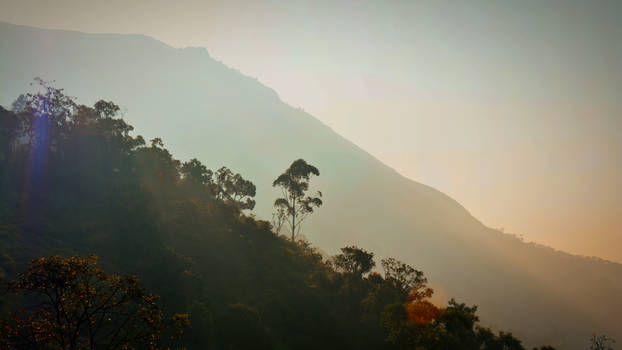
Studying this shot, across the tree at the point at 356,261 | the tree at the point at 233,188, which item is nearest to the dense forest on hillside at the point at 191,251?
the tree at the point at 356,261

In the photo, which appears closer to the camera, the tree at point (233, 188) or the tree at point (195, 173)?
the tree at point (233, 188)

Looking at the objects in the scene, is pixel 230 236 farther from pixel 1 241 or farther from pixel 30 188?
pixel 30 188

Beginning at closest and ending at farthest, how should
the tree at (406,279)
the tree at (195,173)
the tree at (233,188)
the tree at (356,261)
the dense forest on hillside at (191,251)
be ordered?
the dense forest on hillside at (191,251), the tree at (406,279), the tree at (356,261), the tree at (233,188), the tree at (195,173)

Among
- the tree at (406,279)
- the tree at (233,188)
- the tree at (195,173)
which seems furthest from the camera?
the tree at (195,173)

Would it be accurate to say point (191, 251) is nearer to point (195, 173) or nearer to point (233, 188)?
point (233, 188)

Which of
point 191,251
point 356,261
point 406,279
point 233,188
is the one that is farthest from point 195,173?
point 406,279

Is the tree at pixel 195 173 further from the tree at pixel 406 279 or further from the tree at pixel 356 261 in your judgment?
the tree at pixel 406 279

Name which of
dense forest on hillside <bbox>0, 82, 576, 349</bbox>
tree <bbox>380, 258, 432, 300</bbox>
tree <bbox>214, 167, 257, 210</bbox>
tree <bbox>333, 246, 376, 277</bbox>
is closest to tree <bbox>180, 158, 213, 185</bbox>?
dense forest on hillside <bbox>0, 82, 576, 349</bbox>

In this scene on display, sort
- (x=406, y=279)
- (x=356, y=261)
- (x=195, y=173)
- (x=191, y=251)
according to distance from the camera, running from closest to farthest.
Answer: (x=191, y=251)
(x=406, y=279)
(x=356, y=261)
(x=195, y=173)

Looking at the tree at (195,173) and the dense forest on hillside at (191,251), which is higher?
the tree at (195,173)

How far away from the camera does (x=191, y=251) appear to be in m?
45.9

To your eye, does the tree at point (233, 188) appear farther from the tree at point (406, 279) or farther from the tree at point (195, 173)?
the tree at point (406, 279)

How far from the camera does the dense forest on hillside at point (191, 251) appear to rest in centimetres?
3406

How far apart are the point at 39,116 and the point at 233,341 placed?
64948mm
